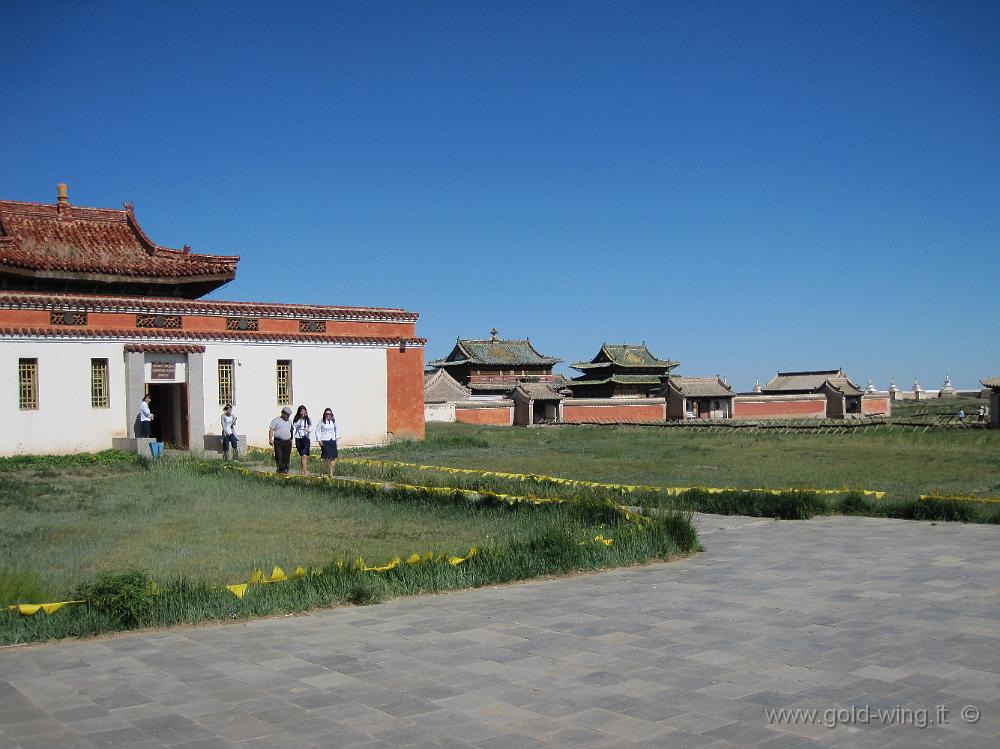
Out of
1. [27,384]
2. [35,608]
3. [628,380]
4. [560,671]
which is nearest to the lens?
[560,671]

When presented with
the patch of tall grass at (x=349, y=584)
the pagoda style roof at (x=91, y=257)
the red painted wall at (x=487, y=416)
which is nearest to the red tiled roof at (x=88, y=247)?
the pagoda style roof at (x=91, y=257)

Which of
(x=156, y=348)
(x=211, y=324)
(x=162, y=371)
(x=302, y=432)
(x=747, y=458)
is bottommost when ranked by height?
(x=747, y=458)

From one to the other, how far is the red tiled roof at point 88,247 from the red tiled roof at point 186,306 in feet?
3.74

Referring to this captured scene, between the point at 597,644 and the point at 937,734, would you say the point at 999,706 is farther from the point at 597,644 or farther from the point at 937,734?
the point at 597,644

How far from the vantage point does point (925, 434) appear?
3594 centimetres

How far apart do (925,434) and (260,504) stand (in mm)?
29405

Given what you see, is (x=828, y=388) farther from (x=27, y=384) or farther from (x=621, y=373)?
(x=27, y=384)

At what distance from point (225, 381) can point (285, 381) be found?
191 centimetres

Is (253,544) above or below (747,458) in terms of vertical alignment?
above

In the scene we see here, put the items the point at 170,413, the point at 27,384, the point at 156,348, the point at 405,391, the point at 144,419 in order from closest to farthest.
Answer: the point at 27,384 < the point at 144,419 < the point at 156,348 < the point at 170,413 < the point at 405,391

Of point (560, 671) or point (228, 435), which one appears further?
point (228, 435)

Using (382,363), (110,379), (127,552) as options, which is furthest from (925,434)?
(127,552)

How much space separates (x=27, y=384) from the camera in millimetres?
23328

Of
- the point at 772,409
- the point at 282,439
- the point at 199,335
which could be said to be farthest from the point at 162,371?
the point at 772,409
